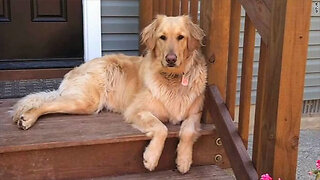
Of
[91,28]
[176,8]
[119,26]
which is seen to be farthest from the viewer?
[119,26]

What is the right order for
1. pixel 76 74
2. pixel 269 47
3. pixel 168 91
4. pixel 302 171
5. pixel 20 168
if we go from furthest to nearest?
pixel 302 171
pixel 76 74
pixel 168 91
pixel 20 168
pixel 269 47

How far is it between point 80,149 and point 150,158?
0.43 metres

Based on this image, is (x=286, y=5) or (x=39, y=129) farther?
(x=39, y=129)

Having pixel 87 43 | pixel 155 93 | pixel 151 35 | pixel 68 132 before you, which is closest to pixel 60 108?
pixel 68 132

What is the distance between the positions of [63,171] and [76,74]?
893 mm

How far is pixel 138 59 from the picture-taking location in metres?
3.23

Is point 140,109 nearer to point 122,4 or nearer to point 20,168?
point 20,168

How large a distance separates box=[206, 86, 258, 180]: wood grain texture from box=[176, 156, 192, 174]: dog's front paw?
10.1 inches

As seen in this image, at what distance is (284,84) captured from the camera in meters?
1.96

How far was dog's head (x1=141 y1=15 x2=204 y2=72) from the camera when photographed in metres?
2.61

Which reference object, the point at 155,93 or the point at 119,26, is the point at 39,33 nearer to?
the point at 119,26

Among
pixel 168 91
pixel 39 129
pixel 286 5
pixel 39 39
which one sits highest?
pixel 286 5

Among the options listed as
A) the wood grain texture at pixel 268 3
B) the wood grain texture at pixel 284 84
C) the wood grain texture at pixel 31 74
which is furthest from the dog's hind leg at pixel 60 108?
the wood grain texture at pixel 268 3

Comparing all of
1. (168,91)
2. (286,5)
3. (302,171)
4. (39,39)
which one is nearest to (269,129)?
(286,5)
